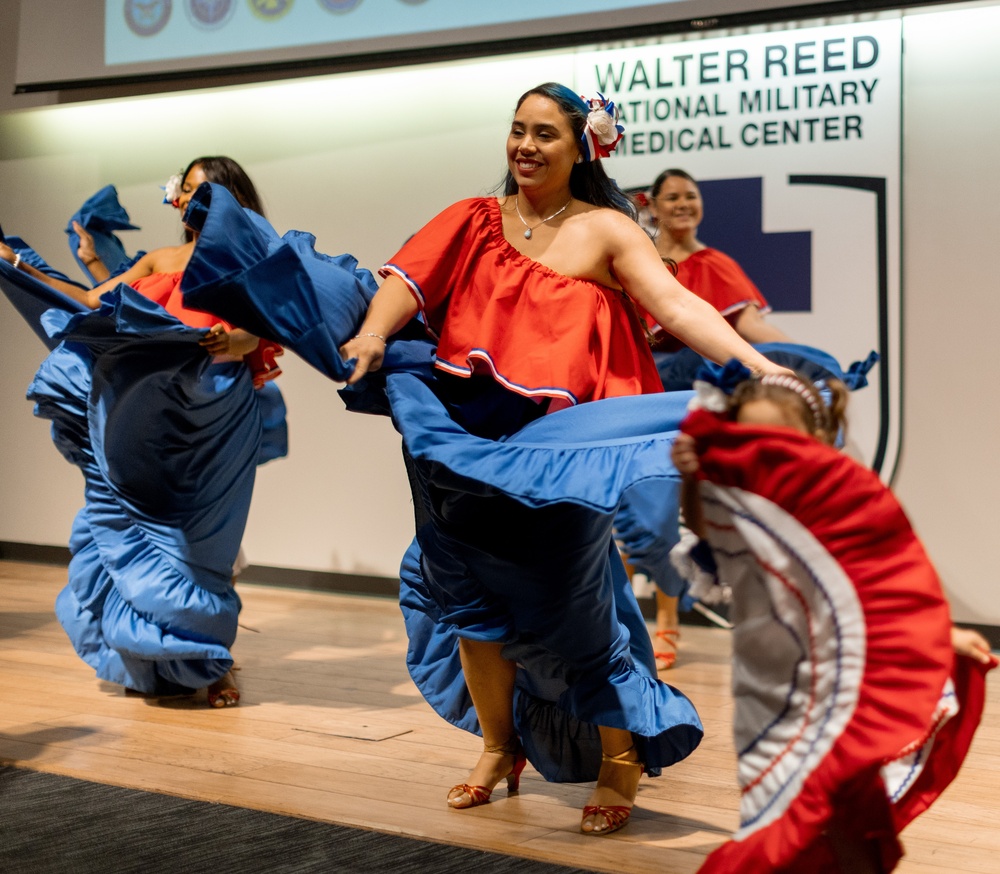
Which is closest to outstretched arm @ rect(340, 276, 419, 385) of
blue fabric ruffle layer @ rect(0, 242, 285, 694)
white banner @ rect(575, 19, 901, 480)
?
blue fabric ruffle layer @ rect(0, 242, 285, 694)

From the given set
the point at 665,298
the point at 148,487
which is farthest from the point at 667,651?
the point at 665,298

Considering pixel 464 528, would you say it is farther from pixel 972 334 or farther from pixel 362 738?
pixel 972 334

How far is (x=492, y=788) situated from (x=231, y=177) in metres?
2.13

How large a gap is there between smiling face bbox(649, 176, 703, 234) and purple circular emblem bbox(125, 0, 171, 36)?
273 centimetres

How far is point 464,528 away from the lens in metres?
2.62

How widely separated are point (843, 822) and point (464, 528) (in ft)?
3.68

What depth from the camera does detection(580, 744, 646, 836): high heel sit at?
268 centimetres

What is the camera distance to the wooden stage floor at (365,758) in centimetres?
265

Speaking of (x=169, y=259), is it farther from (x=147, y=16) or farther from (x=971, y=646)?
(x=971, y=646)

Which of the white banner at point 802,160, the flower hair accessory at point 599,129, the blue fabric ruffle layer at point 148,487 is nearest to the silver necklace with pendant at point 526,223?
the flower hair accessory at point 599,129

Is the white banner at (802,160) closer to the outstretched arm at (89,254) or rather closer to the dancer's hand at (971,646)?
the outstretched arm at (89,254)

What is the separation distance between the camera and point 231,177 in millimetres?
3986

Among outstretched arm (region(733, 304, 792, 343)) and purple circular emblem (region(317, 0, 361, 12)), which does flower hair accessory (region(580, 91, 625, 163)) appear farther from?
purple circular emblem (region(317, 0, 361, 12))

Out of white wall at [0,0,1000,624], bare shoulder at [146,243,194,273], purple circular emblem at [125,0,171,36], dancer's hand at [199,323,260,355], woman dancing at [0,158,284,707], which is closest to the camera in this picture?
dancer's hand at [199,323,260,355]
